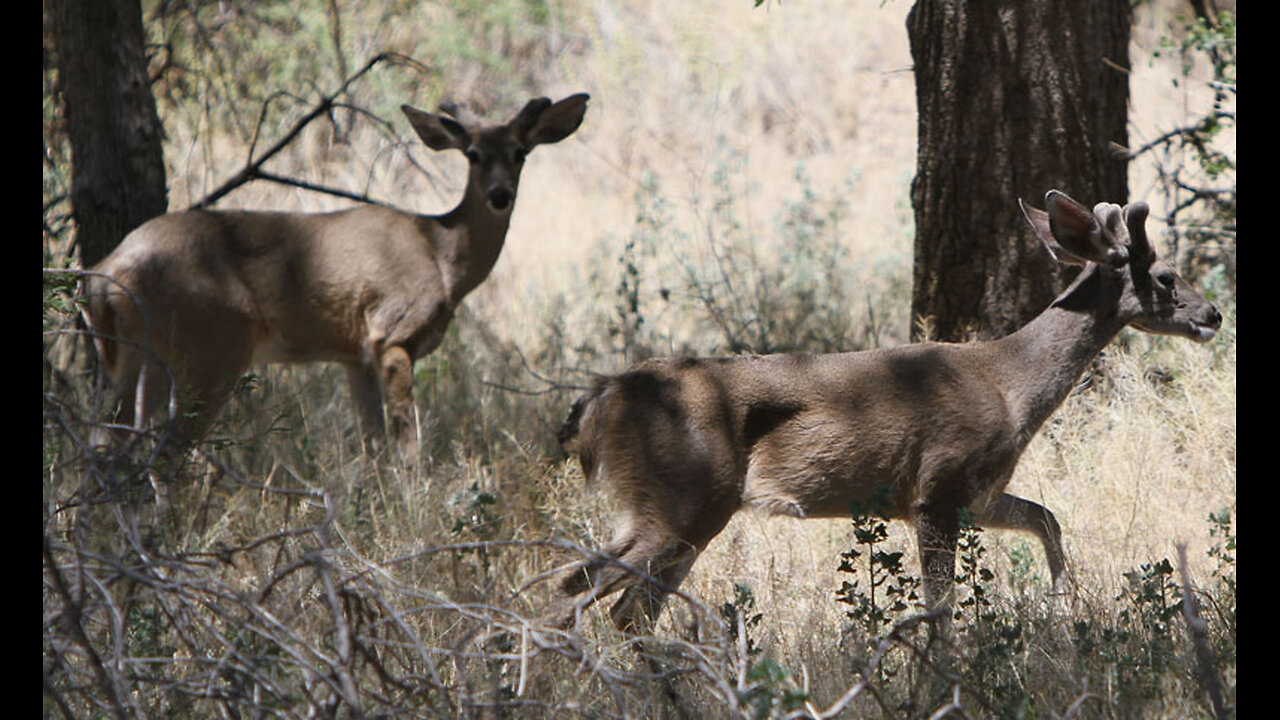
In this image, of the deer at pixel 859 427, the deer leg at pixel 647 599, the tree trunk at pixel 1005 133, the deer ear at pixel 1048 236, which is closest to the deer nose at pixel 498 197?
the tree trunk at pixel 1005 133

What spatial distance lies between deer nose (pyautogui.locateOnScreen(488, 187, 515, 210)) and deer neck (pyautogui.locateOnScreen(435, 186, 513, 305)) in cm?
12

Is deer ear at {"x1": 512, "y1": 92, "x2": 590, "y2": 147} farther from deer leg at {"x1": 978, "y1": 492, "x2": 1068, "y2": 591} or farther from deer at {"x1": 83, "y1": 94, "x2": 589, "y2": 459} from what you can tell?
deer leg at {"x1": 978, "y1": 492, "x2": 1068, "y2": 591}

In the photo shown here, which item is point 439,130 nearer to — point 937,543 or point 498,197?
point 498,197

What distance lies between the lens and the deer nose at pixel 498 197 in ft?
26.4

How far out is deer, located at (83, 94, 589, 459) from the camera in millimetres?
7109

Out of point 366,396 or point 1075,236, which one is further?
point 366,396

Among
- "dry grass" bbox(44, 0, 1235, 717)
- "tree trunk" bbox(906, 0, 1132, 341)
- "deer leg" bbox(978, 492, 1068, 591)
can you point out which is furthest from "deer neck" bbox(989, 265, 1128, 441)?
"tree trunk" bbox(906, 0, 1132, 341)

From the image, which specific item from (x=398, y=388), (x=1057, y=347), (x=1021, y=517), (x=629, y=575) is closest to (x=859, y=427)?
(x=1021, y=517)

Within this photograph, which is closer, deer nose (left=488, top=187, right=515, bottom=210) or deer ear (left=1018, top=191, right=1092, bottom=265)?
deer ear (left=1018, top=191, right=1092, bottom=265)

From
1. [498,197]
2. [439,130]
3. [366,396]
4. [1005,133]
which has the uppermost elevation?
[439,130]

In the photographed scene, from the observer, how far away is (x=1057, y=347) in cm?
564

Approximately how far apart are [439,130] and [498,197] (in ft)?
2.34

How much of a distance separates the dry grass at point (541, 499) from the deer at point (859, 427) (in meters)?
0.24
